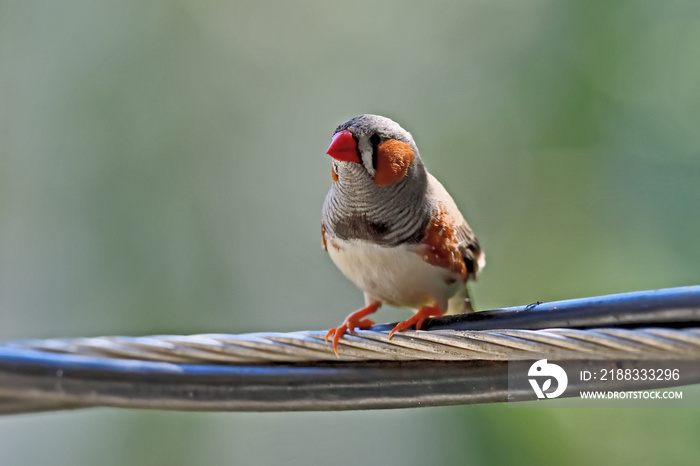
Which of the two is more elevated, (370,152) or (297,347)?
(370,152)

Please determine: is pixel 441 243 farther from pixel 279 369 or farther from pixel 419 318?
pixel 279 369

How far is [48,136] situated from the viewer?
11.7 feet

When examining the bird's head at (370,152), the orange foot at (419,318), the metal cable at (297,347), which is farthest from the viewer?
the bird's head at (370,152)

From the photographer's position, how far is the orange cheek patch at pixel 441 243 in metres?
1.66

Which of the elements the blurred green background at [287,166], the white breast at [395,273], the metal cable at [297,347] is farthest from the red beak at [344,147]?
the blurred green background at [287,166]

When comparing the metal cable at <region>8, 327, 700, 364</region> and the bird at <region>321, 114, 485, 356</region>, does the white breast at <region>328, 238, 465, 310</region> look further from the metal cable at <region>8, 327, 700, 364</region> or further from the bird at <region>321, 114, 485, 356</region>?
the metal cable at <region>8, 327, 700, 364</region>

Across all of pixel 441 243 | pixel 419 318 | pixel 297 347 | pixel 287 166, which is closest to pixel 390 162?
pixel 441 243

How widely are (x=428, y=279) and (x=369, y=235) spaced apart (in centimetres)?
20

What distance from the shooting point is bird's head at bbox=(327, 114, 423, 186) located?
1565mm

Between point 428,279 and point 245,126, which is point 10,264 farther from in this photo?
point 428,279

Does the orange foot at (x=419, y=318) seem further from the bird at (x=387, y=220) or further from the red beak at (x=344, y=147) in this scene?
the red beak at (x=344, y=147)

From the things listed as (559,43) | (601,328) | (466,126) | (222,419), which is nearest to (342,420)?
(222,419)

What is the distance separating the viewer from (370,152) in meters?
1.60

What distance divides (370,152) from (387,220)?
0.17 meters
